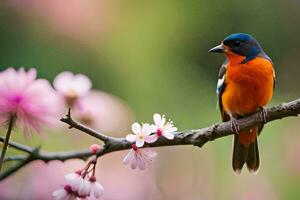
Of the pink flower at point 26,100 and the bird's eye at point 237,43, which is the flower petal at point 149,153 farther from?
the bird's eye at point 237,43

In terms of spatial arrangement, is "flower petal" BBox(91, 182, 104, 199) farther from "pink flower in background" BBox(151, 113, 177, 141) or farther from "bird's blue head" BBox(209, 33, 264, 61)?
"bird's blue head" BBox(209, 33, 264, 61)

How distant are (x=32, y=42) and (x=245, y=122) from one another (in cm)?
149

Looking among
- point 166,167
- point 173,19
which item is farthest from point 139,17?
point 166,167

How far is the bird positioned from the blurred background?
0.51 ft

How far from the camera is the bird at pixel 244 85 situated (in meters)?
1.41

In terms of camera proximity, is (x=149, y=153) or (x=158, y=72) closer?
(x=149, y=153)

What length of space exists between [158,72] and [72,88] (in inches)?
43.1

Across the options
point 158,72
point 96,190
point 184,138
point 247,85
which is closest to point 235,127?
point 184,138

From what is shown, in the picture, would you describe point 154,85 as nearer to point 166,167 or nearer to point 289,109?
point 166,167

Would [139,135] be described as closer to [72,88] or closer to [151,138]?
[151,138]

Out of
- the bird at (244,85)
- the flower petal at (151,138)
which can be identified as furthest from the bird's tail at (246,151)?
the flower petal at (151,138)

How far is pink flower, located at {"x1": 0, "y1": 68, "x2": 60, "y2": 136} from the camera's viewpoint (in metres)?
0.94

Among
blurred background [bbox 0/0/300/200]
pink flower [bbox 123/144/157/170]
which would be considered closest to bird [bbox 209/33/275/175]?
blurred background [bbox 0/0/300/200]

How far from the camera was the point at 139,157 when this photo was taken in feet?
3.15
